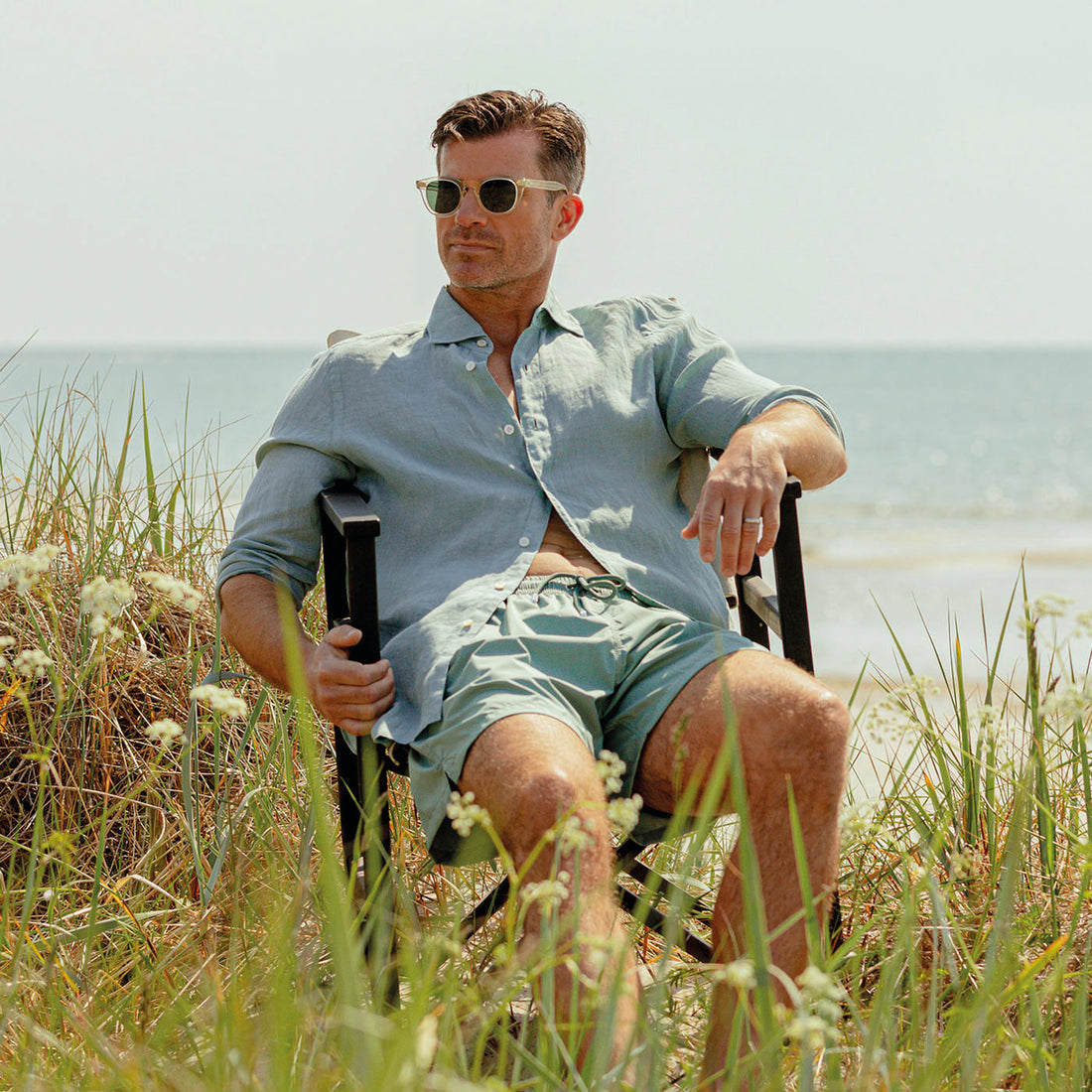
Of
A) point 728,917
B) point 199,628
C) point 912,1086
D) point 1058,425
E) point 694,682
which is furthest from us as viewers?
point 1058,425

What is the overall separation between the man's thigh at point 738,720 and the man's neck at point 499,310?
923 mm

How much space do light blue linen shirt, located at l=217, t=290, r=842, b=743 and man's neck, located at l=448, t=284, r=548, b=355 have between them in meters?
0.05

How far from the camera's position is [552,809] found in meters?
1.63

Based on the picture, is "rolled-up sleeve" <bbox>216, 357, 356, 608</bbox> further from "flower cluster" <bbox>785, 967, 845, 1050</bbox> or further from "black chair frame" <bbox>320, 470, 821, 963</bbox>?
"flower cluster" <bbox>785, 967, 845, 1050</bbox>

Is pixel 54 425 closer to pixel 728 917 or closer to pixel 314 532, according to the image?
pixel 314 532

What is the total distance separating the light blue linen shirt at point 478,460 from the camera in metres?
2.28

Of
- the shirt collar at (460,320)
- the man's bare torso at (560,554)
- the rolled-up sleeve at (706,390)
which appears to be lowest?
the man's bare torso at (560,554)

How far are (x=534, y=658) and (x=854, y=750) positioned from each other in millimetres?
975

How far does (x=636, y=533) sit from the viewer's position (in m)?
2.37

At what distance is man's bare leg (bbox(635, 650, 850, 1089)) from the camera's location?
1713mm

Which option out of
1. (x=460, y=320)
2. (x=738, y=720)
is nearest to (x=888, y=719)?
(x=738, y=720)

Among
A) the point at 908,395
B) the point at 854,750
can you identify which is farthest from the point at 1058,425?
the point at 854,750

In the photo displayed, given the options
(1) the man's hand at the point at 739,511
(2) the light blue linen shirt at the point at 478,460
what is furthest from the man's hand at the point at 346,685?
(1) the man's hand at the point at 739,511

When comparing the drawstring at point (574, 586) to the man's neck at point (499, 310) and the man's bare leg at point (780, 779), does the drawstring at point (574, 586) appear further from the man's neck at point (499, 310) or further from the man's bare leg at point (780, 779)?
the man's neck at point (499, 310)
